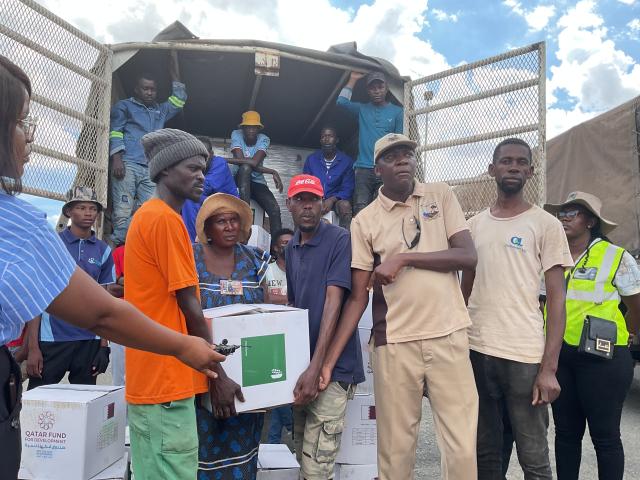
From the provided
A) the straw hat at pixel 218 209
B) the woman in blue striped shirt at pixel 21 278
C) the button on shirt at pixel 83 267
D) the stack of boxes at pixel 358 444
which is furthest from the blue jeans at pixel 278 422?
the woman in blue striped shirt at pixel 21 278

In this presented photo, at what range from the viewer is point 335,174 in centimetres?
589

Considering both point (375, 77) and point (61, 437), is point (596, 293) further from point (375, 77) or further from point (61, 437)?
point (375, 77)

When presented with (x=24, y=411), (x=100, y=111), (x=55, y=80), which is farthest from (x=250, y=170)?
(x=24, y=411)

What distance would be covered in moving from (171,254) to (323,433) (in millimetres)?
1171

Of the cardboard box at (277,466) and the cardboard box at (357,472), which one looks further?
the cardboard box at (357,472)

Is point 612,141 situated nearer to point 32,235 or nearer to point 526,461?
point 526,461

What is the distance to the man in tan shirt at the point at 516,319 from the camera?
2293mm

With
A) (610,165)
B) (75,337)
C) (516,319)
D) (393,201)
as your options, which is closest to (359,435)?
(516,319)

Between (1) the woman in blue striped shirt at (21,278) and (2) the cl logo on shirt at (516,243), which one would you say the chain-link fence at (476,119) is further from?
(1) the woman in blue striped shirt at (21,278)

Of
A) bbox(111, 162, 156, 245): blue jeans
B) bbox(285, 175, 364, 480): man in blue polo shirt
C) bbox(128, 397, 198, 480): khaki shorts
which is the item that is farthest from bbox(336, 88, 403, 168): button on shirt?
bbox(128, 397, 198, 480): khaki shorts

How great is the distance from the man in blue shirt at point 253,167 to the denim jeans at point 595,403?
3771 millimetres

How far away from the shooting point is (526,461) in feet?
7.53

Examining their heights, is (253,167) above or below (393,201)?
above

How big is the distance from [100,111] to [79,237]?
163 centimetres
